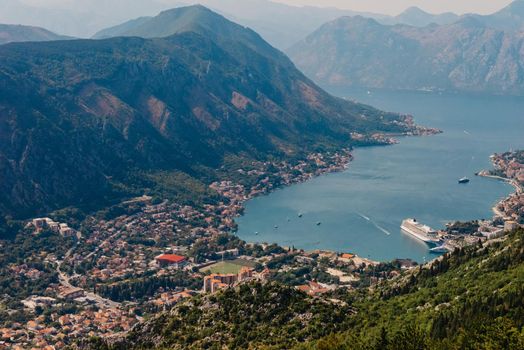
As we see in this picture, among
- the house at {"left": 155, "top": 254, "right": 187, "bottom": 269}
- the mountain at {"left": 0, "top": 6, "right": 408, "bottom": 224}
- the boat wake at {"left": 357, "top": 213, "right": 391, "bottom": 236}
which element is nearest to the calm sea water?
the boat wake at {"left": 357, "top": 213, "right": 391, "bottom": 236}

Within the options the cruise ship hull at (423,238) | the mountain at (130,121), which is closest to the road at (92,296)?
the mountain at (130,121)

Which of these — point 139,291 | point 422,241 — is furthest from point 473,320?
point 422,241

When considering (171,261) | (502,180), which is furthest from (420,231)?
(502,180)

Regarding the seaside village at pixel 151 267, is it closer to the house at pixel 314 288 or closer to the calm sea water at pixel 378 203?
the house at pixel 314 288

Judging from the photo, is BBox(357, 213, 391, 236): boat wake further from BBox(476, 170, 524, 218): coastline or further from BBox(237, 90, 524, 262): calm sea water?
BBox(476, 170, 524, 218): coastline

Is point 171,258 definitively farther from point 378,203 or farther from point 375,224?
point 378,203

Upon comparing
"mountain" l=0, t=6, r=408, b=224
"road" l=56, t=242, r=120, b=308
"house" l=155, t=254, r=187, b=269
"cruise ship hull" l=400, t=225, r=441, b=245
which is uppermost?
"mountain" l=0, t=6, r=408, b=224
